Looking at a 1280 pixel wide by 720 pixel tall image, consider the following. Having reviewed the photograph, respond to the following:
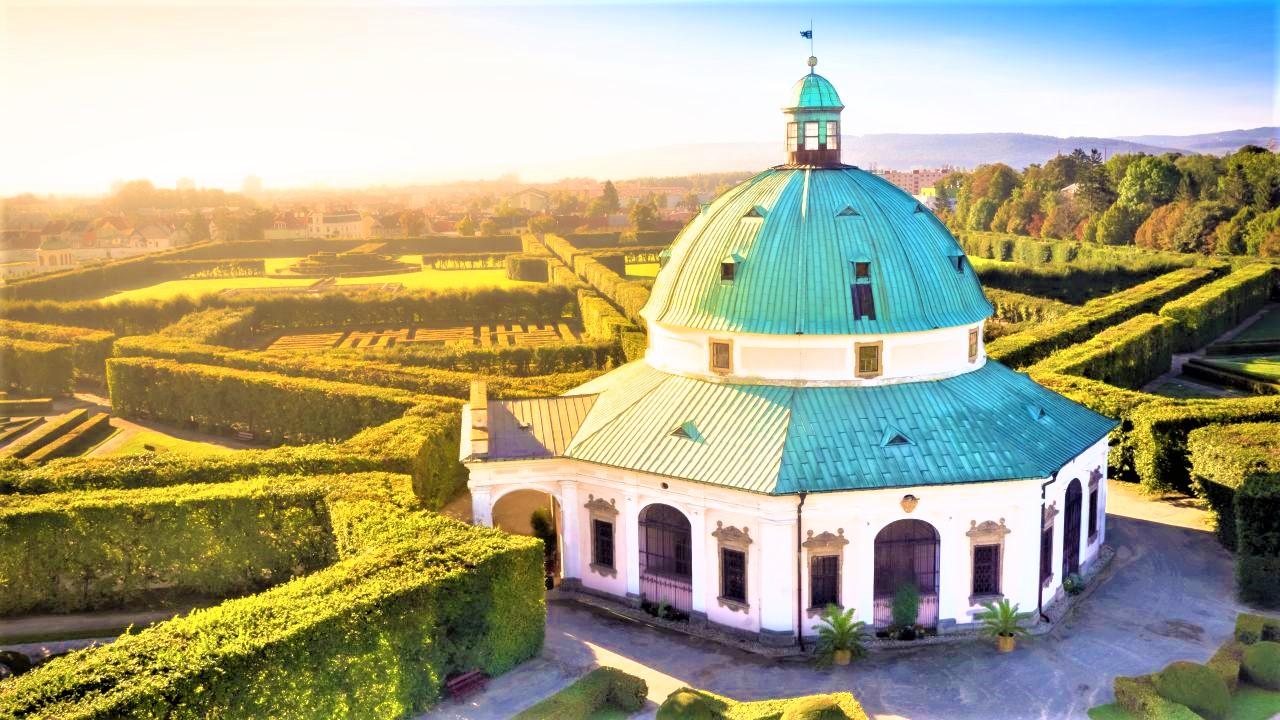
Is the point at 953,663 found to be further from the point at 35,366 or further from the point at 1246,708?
the point at 35,366

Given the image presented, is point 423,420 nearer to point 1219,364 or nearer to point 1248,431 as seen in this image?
point 1248,431

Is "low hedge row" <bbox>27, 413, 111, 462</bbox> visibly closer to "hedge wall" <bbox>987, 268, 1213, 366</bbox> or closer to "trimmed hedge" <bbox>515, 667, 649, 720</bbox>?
"trimmed hedge" <bbox>515, 667, 649, 720</bbox>

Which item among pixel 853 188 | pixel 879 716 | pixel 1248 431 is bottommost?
pixel 879 716

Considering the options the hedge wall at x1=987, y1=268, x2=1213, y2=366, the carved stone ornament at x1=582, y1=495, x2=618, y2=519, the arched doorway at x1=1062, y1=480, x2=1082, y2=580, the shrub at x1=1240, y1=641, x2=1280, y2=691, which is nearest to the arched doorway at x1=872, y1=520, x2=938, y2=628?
the arched doorway at x1=1062, y1=480, x2=1082, y2=580

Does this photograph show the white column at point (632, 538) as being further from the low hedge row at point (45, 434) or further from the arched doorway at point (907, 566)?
the low hedge row at point (45, 434)

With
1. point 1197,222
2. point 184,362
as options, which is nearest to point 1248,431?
point 184,362

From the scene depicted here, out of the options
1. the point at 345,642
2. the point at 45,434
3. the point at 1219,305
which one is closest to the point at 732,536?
the point at 345,642
